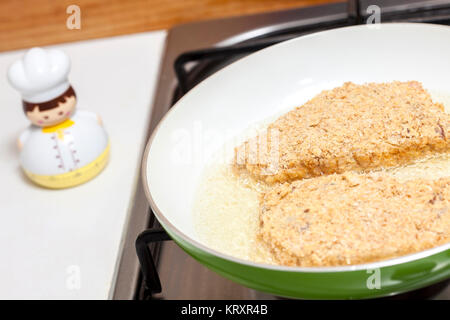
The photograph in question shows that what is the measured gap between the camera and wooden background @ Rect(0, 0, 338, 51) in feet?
3.86

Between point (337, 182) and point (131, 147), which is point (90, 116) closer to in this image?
point (131, 147)

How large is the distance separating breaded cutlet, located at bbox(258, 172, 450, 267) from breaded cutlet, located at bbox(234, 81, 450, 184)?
5 centimetres

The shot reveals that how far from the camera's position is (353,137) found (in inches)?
24.7

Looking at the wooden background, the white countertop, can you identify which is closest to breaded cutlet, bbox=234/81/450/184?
the white countertop

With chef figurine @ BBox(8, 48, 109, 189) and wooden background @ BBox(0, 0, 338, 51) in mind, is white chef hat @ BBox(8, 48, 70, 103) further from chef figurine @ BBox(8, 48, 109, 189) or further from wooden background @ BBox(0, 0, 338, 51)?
wooden background @ BBox(0, 0, 338, 51)

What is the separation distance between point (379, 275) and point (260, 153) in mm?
237

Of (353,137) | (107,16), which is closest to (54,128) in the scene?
(353,137)

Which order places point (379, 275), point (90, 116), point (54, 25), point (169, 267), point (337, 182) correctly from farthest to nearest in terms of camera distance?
1. point (54, 25)
2. point (90, 116)
3. point (169, 267)
4. point (337, 182)
5. point (379, 275)

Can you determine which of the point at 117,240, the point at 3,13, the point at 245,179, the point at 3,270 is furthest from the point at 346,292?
the point at 3,13

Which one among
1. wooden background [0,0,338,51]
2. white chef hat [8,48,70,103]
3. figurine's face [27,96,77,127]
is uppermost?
white chef hat [8,48,70,103]

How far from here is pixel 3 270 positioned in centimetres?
72

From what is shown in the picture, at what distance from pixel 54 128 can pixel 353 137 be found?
1.30 feet

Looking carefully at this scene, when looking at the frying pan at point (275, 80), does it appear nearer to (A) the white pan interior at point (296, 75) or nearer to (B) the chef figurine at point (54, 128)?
(A) the white pan interior at point (296, 75)

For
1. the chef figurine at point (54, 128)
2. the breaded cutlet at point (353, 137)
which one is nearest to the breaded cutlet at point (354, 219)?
the breaded cutlet at point (353, 137)
